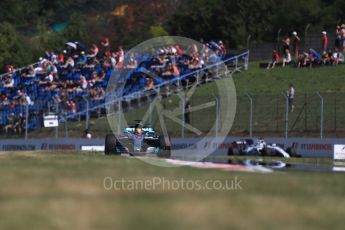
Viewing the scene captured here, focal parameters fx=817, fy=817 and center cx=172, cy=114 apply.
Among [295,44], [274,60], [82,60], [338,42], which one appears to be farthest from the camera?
[82,60]

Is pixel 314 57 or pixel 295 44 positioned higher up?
pixel 295 44

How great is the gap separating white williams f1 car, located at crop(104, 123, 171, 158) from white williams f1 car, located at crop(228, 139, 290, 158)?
3716mm

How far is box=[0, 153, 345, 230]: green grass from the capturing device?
6.82 metres

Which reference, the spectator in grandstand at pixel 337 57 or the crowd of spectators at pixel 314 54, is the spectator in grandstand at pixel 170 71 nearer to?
the crowd of spectators at pixel 314 54

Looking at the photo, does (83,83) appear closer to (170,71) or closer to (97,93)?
(97,93)

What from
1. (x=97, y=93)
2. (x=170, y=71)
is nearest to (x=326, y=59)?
(x=170, y=71)

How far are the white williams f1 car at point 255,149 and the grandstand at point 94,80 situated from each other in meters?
8.41

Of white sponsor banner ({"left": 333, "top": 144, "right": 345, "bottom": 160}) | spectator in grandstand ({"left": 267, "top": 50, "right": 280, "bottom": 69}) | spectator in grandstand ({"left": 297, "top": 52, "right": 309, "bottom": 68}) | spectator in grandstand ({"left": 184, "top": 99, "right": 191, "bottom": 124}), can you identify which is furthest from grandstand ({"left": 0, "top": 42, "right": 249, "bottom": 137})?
white sponsor banner ({"left": 333, "top": 144, "right": 345, "bottom": 160})

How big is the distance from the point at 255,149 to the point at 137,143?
185 inches

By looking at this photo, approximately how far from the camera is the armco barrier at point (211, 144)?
27922 mm

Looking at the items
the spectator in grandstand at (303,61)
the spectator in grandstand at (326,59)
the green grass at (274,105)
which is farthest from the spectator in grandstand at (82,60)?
the spectator in grandstand at (326,59)

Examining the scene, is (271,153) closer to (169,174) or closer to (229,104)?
(229,104)

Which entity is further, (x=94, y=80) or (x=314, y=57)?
(x=94, y=80)

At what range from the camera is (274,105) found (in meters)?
30.9
